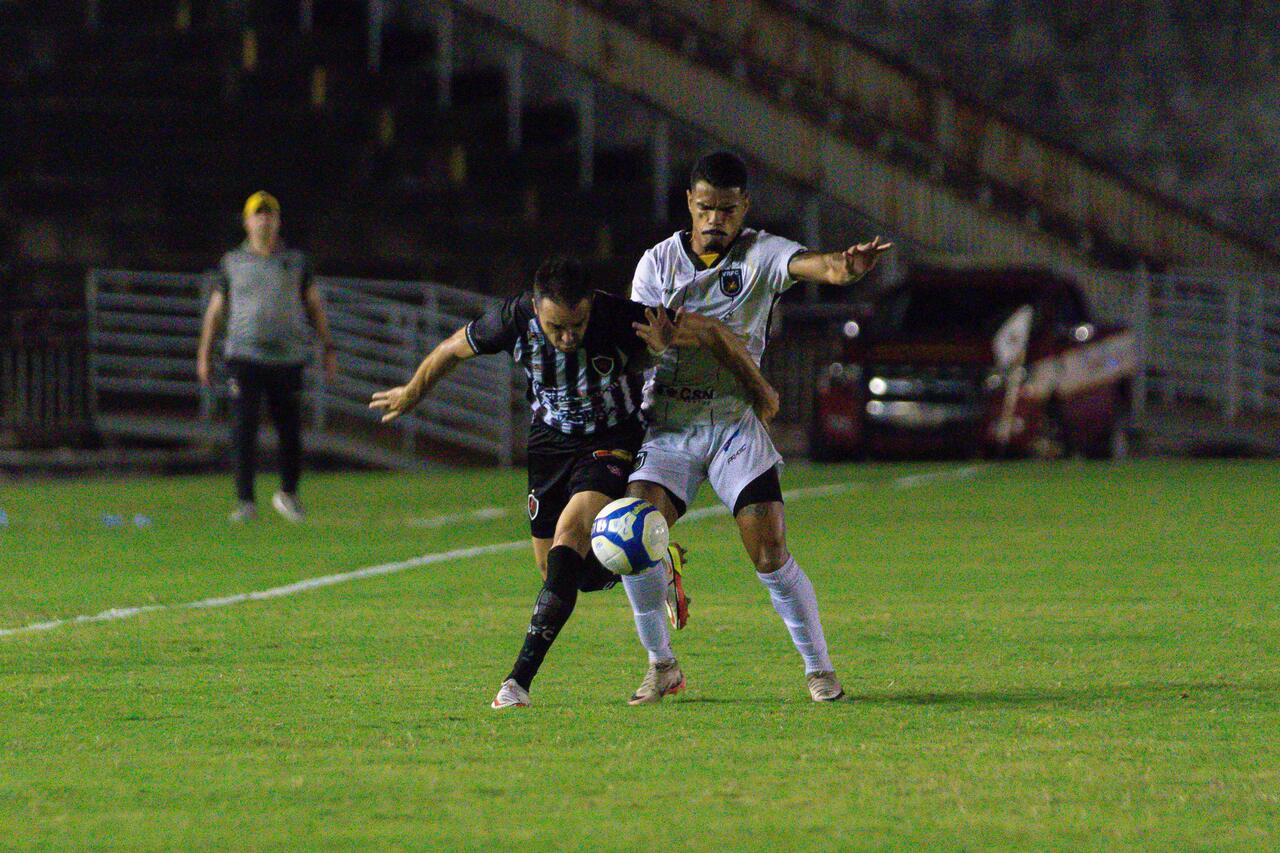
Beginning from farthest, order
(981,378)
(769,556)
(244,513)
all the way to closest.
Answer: (981,378) < (244,513) < (769,556)

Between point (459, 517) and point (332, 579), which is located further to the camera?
point (459, 517)

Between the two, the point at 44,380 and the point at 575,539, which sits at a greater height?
the point at 575,539

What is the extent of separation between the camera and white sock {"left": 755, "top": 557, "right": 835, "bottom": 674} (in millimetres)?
8000

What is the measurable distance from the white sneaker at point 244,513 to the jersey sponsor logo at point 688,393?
8.41m

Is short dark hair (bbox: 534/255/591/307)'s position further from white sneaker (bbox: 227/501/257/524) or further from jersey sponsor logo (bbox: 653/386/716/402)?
white sneaker (bbox: 227/501/257/524)

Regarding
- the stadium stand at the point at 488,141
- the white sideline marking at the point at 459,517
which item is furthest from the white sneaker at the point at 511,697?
the stadium stand at the point at 488,141

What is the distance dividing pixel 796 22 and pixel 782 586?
24.6 meters

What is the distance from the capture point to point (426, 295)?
2441 centimetres

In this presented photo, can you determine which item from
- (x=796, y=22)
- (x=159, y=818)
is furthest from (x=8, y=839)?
(x=796, y=22)

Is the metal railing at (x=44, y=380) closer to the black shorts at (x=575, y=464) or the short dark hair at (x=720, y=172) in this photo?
the black shorts at (x=575, y=464)

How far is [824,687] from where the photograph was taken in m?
7.95

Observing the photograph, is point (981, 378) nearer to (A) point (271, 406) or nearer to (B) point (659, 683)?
(A) point (271, 406)

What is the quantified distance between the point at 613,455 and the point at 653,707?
894 millimetres

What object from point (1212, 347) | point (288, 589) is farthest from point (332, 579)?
point (1212, 347)
